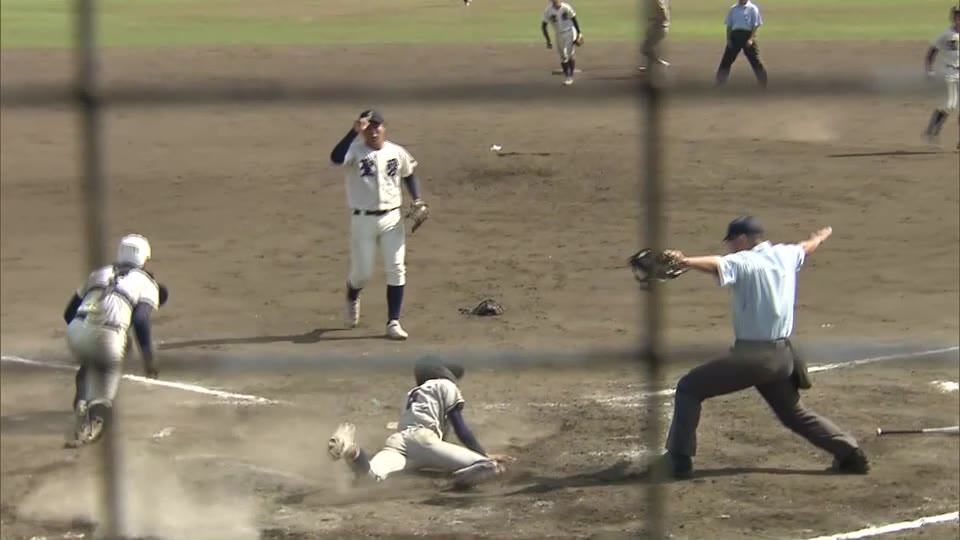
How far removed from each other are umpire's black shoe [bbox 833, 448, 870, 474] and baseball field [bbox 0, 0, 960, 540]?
57 millimetres

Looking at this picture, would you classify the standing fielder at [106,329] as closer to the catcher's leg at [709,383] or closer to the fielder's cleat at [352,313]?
the fielder's cleat at [352,313]

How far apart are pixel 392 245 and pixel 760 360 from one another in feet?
13.2

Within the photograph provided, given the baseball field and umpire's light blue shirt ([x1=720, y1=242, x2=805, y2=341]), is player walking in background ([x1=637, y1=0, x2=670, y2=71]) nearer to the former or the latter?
the baseball field

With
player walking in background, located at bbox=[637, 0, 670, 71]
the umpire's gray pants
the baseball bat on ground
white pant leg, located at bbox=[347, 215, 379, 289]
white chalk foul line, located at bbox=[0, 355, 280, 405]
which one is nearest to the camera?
player walking in background, located at bbox=[637, 0, 670, 71]

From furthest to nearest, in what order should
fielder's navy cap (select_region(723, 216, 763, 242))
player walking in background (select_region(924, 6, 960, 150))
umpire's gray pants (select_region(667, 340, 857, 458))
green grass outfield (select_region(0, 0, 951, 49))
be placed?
1. fielder's navy cap (select_region(723, 216, 763, 242))
2. umpire's gray pants (select_region(667, 340, 857, 458))
3. player walking in background (select_region(924, 6, 960, 150))
4. green grass outfield (select_region(0, 0, 951, 49))

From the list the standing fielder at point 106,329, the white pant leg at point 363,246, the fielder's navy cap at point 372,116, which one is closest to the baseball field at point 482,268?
the standing fielder at point 106,329

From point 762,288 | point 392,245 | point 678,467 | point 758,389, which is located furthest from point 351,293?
point 762,288

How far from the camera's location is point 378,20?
3.26m

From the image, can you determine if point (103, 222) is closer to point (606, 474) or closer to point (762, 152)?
point (606, 474)

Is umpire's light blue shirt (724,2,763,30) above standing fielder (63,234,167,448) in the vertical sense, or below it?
above

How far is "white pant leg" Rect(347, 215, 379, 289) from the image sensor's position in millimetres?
10188

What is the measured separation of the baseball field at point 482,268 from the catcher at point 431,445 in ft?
0.41

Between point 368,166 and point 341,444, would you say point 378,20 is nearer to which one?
point 341,444

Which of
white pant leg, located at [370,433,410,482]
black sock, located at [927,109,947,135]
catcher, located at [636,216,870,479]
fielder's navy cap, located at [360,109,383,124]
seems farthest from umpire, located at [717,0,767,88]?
black sock, located at [927,109,947,135]
